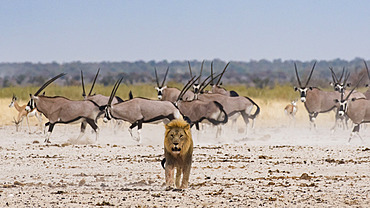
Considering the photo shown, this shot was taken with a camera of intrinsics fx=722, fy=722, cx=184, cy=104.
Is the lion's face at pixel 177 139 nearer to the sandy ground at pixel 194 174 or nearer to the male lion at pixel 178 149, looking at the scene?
the male lion at pixel 178 149

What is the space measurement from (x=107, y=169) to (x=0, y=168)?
173 cm

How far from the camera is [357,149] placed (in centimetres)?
1456

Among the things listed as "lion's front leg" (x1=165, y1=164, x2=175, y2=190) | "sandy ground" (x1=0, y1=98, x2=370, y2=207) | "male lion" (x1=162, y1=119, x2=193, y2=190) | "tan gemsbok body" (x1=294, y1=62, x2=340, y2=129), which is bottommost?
"sandy ground" (x1=0, y1=98, x2=370, y2=207)

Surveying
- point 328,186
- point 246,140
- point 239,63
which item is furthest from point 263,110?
point 239,63

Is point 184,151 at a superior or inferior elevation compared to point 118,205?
superior

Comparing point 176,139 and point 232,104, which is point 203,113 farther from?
point 176,139

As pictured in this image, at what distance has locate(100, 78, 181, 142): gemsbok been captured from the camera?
17.4 m

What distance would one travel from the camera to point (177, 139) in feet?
25.0

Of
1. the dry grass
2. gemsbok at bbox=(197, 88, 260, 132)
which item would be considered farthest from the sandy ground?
the dry grass

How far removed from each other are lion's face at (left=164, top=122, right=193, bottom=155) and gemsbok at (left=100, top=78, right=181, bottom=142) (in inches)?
373

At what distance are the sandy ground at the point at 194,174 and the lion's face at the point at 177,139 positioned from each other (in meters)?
0.47

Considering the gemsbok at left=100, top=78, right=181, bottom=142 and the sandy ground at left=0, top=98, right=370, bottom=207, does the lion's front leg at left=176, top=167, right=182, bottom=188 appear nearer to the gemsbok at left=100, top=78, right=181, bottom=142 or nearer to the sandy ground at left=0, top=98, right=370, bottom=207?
the sandy ground at left=0, top=98, right=370, bottom=207

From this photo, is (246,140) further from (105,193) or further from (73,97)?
(73,97)

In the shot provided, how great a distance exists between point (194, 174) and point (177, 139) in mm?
2498
